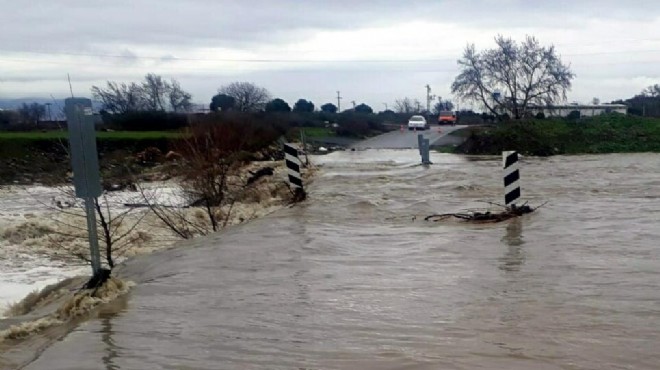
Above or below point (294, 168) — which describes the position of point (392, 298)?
below

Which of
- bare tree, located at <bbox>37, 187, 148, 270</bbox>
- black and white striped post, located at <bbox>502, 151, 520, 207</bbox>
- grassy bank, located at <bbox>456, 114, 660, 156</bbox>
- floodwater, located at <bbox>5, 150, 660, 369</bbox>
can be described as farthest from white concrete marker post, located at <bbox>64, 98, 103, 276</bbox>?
grassy bank, located at <bbox>456, 114, 660, 156</bbox>

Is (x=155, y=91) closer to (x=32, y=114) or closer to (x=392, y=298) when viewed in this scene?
(x=32, y=114)

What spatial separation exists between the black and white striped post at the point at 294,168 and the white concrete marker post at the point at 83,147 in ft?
34.5

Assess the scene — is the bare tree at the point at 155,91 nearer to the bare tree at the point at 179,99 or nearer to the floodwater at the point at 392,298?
the bare tree at the point at 179,99

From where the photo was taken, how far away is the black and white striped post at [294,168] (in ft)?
61.0

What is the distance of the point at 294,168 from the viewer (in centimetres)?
1891

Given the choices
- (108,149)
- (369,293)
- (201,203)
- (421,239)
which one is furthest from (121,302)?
(108,149)

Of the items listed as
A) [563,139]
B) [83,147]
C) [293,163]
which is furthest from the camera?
[563,139]

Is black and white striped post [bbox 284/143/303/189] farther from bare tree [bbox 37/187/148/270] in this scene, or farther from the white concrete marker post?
the white concrete marker post

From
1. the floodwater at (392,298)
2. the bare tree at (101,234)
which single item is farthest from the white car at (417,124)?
the floodwater at (392,298)

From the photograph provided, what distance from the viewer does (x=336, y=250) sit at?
38.3ft

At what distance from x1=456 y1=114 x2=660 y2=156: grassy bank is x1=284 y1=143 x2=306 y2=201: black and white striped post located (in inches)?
964

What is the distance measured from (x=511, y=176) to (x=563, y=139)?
31.0 m

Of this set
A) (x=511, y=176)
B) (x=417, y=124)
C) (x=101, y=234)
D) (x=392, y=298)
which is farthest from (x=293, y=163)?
(x=417, y=124)
